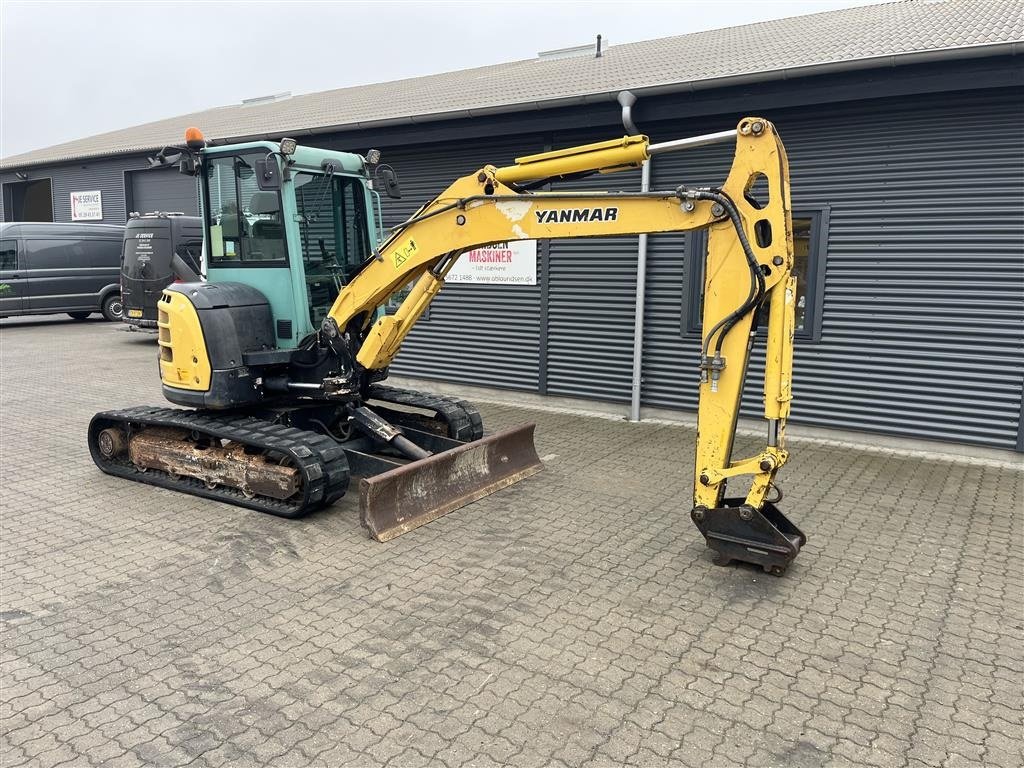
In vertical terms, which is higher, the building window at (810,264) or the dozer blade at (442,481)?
the building window at (810,264)

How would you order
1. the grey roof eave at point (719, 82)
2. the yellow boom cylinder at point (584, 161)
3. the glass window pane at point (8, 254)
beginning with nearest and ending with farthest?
1. the yellow boom cylinder at point (584, 161)
2. the grey roof eave at point (719, 82)
3. the glass window pane at point (8, 254)

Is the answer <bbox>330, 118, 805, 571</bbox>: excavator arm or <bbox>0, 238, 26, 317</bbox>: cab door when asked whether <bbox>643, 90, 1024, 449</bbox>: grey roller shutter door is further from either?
<bbox>0, 238, 26, 317</bbox>: cab door

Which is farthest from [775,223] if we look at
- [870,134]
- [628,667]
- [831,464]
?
[870,134]

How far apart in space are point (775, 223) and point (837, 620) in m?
2.28

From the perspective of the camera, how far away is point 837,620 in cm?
416

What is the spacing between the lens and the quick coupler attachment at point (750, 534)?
451 cm

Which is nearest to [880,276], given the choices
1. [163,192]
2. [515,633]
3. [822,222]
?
[822,222]

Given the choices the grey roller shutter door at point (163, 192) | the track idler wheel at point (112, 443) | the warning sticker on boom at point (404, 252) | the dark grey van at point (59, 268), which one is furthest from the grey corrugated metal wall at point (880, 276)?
the dark grey van at point (59, 268)

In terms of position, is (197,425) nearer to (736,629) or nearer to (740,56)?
(736,629)

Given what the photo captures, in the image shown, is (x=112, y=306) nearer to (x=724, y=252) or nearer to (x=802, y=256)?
(x=802, y=256)

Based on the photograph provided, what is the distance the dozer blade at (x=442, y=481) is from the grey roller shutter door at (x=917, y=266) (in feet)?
10.6

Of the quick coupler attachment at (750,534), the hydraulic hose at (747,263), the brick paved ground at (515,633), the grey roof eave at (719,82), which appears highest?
the grey roof eave at (719,82)

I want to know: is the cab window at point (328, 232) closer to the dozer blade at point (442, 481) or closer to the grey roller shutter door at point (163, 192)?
the dozer blade at point (442, 481)

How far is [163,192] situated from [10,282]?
3891 millimetres
